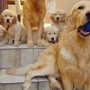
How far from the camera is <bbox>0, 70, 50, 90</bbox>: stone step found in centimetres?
189

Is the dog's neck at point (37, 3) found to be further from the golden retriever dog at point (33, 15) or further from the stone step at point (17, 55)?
the stone step at point (17, 55)

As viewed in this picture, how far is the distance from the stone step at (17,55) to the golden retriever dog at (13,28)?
149mm

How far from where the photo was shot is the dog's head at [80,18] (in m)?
1.57

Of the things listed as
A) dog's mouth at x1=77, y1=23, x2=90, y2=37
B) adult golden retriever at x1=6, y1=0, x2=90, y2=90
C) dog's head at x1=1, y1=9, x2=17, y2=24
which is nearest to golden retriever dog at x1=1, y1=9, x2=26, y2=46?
dog's head at x1=1, y1=9, x2=17, y2=24

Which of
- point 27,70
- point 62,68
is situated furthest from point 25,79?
point 62,68

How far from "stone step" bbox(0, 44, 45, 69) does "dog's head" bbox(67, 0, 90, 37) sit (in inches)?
27.4

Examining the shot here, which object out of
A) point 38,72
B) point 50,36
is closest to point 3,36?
point 50,36

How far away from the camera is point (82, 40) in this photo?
1771mm

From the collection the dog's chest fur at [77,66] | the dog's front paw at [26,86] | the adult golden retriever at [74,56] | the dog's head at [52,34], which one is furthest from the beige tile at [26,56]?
the dog's chest fur at [77,66]

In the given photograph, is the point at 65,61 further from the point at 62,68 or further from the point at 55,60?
the point at 55,60

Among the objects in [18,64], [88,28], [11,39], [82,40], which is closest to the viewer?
[88,28]

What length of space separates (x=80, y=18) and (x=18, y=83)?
81 cm

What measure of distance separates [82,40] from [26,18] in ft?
3.35

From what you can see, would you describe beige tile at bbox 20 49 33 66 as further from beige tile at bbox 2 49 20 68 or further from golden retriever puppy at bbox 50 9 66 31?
golden retriever puppy at bbox 50 9 66 31
